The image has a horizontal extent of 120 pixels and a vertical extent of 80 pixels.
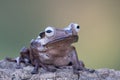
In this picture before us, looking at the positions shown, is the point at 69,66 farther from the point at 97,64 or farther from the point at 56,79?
the point at 97,64

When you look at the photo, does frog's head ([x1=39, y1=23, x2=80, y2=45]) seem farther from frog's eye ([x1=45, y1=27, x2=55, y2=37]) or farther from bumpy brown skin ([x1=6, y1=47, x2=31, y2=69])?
bumpy brown skin ([x1=6, y1=47, x2=31, y2=69])


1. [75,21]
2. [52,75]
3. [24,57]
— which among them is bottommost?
[52,75]

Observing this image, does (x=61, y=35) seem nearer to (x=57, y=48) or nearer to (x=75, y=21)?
(x=57, y=48)

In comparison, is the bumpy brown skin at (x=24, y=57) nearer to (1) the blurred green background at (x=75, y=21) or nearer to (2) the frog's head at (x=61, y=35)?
(2) the frog's head at (x=61, y=35)

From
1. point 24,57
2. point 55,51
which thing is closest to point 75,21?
point 24,57

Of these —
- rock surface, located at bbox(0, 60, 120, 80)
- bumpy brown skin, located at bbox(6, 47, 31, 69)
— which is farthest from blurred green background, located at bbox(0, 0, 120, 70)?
rock surface, located at bbox(0, 60, 120, 80)
